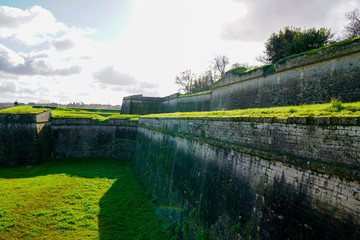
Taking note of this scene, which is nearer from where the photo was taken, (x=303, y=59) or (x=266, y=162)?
(x=266, y=162)

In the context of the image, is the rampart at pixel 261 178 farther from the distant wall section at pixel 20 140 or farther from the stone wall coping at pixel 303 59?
the distant wall section at pixel 20 140

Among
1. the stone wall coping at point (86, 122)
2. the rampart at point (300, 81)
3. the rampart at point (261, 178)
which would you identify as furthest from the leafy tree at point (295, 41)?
the stone wall coping at point (86, 122)

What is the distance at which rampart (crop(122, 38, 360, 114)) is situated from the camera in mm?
7098

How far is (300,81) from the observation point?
8859 millimetres

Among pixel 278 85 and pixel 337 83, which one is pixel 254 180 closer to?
pixel 337 83

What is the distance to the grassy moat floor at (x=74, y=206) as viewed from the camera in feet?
25.5

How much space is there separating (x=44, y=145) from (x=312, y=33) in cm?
2265

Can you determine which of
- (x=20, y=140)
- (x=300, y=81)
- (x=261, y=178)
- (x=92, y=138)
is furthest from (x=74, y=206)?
(x=300, y=81)

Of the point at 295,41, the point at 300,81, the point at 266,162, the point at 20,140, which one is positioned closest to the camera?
the point at 266,162

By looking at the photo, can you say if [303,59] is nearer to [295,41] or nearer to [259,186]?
[295,41]

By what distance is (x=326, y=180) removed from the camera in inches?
129

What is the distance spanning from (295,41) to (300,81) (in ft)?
12.2

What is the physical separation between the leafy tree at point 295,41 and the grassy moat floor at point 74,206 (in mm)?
12070

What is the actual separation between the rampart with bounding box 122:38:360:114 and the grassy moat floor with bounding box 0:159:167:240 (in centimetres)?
856
